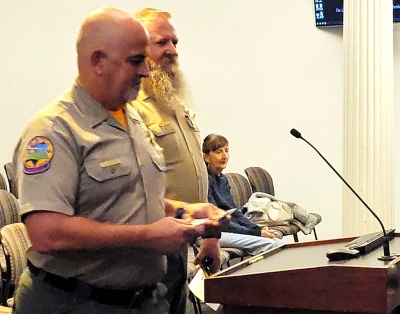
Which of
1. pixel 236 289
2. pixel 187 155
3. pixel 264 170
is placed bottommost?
pixel 264 170

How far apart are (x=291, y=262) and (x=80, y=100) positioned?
0.66 m

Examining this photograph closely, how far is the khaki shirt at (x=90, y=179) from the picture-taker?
1487mm

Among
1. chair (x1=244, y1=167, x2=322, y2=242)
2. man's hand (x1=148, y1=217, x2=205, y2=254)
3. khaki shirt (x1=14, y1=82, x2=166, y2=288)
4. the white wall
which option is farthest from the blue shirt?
man's hand (x1=148, y1=217, x2=205, y2=254)

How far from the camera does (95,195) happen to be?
1.56 meters

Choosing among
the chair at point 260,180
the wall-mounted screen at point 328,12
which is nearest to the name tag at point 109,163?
the chair at point 260,180

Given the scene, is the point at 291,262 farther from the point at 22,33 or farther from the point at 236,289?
the point at 22,33

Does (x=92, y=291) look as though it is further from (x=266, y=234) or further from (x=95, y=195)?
(x=266, y=234)

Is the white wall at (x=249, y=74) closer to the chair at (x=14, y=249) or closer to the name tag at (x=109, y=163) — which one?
the chair at (x=14, y=249)

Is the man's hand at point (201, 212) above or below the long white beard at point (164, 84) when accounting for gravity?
below

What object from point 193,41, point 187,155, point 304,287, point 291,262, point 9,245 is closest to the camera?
point 304,287

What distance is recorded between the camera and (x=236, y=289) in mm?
1574

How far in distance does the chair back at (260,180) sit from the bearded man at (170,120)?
12.1 feet

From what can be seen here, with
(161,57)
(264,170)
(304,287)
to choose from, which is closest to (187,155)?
(161,57)

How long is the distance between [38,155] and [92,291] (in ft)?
1.14
